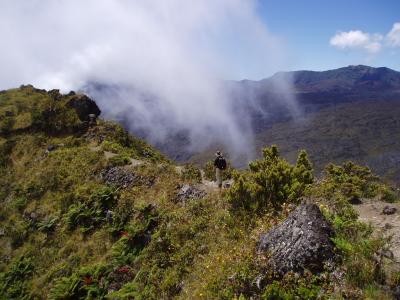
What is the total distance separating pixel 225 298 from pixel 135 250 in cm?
666

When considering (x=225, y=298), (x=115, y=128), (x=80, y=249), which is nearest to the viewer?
(x=225, y=298)

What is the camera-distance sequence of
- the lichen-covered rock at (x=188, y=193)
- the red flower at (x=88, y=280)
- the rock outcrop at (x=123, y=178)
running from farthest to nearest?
the rock outcrop at (x=123, y=178)
the lichen-covered rock at (x=188, y=193)
the red flower at (x=88, y=280)

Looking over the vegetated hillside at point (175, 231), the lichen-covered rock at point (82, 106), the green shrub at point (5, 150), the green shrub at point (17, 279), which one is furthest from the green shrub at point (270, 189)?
the lichen-covered rock at point (82, 106)

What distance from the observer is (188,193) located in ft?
58.4

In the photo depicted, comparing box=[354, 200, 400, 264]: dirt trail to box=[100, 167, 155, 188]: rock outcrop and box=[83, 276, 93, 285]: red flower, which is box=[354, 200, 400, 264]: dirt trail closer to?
box=[83, 276, 93, 285]: red flower

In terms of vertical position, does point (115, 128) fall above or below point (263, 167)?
above

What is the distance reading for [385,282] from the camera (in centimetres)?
760

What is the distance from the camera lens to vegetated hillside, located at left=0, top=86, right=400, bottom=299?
870cm

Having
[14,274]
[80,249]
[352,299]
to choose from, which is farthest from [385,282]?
[14,274]

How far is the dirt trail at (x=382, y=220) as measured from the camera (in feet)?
30.9

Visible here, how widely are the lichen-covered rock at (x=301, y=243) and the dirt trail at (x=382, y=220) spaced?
1.43 m

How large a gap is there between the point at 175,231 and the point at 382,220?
291 inches

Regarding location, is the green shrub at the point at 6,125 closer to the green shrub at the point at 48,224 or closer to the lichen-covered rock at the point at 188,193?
the green shrub at the point at 48,224

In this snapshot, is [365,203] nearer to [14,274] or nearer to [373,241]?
[373,241]
